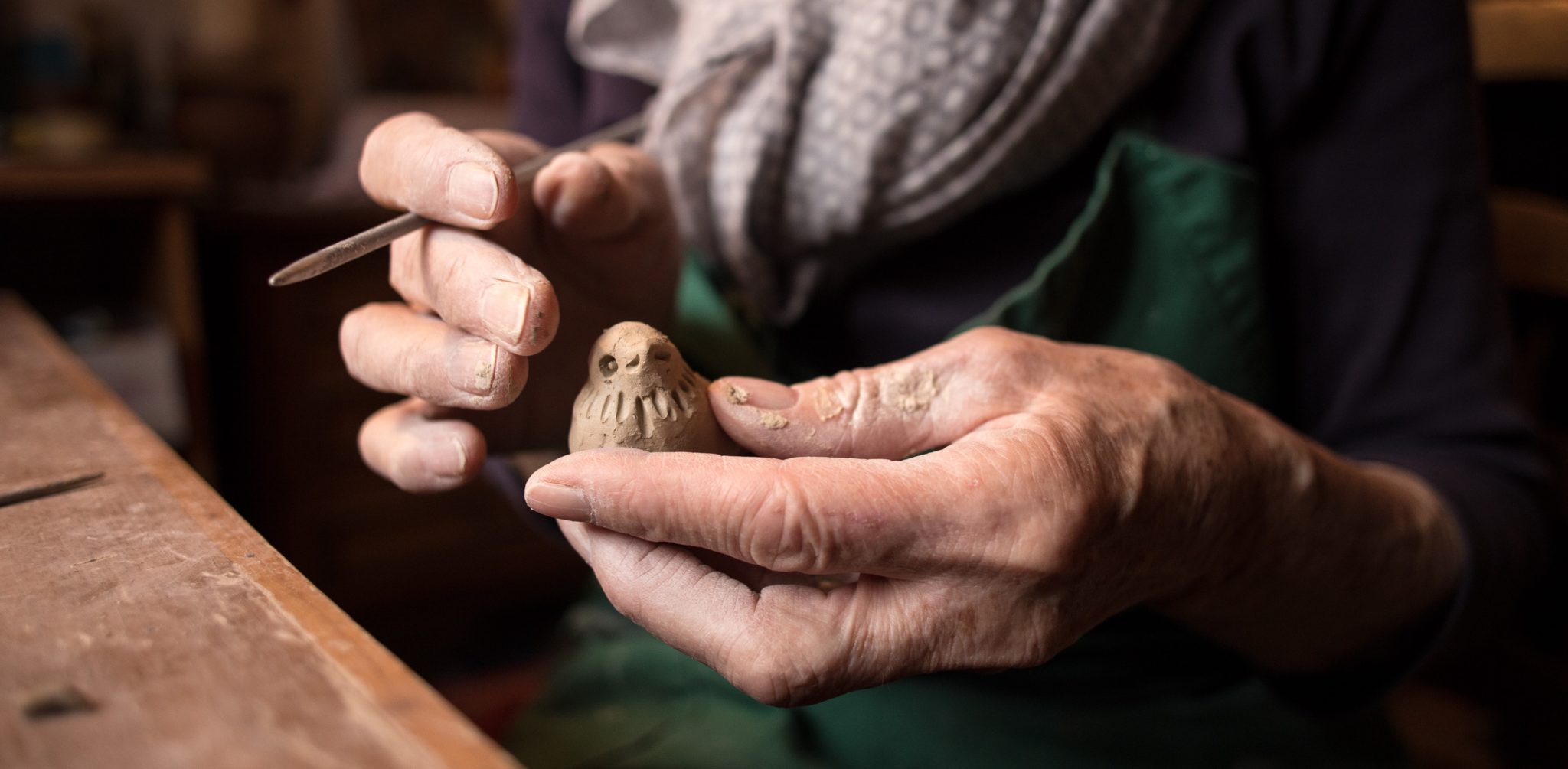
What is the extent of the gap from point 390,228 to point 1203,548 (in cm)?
62

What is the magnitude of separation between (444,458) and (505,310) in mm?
152

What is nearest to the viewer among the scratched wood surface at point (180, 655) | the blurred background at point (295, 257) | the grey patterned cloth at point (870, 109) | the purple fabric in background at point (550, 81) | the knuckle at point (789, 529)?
the scratched wood surface at point (180, 655)

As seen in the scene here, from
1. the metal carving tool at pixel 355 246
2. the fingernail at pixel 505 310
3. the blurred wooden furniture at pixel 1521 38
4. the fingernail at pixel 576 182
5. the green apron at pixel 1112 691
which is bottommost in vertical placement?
the green apron at pixel 1112 691

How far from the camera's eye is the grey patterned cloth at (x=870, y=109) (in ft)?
2.72

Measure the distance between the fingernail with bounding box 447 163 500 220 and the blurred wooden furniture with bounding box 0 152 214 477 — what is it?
1.28m

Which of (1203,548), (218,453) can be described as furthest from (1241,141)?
(218,453)

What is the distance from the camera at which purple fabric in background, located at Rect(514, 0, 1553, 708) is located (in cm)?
86

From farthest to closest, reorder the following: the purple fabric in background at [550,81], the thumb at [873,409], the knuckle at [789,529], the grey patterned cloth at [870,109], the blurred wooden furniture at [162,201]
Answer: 1. the blurred wooden furniture at [162,201]
2. the purple fabric in background at [550,81]
3. the grey patterned cloth at [870,109]
4. the thumb at [873,409]
5. the knuckle at [789,529]

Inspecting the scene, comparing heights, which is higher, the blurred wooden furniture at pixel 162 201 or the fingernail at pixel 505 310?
the fingernail at pixel 505 310

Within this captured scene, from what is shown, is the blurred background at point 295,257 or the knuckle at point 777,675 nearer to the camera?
the knuckle at point 777,675

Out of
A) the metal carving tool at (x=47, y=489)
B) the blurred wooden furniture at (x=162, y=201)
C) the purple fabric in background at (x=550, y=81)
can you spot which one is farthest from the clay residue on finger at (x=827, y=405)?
the blurred wooden furniture at (x=162, y=201)

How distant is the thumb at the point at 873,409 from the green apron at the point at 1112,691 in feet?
0.72

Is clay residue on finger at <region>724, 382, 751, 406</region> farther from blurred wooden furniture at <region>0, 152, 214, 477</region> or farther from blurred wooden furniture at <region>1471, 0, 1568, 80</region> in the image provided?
blurred wooden furniture at <region>0, 152, 214, 477</region>

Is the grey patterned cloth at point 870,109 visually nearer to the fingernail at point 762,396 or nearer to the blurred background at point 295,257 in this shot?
the fingernail at point 762,396
